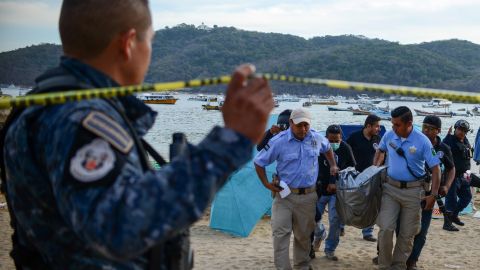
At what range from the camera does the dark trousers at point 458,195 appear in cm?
928

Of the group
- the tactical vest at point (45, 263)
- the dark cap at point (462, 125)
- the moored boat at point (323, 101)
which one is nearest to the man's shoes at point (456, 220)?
the dark cap at point (462, 125)

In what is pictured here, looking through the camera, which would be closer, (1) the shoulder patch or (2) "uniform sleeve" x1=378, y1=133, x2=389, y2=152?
(1) the shoulder patch

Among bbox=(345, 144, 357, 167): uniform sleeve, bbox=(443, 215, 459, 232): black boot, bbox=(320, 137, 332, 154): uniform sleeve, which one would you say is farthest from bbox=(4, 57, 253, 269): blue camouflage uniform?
bbox=(443, 215, 459, 232): black boot

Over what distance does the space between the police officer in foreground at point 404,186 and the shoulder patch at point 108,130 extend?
218 inches

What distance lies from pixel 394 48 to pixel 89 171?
4335 inches

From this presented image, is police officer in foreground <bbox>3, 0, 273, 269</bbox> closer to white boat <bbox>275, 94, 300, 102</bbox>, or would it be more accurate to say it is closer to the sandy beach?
the sandy beach

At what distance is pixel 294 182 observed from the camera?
6367mm

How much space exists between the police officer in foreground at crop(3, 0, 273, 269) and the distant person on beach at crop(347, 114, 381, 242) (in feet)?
23.0

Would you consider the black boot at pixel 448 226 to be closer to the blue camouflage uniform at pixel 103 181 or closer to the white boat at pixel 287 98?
the blue camouflage uniform at pixel 103 181

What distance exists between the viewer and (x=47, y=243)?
4.40 ft

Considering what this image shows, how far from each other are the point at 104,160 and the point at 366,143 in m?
7.49

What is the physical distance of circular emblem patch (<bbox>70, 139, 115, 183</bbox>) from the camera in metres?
1.13

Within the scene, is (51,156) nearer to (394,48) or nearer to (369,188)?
(369,188)

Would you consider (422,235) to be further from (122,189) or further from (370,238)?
(122,189)
